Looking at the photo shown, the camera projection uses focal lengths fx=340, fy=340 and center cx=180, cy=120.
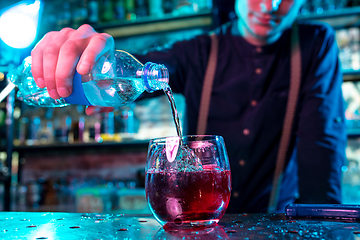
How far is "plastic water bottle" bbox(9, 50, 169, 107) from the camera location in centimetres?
70

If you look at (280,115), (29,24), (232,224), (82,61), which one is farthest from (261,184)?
(29,24)

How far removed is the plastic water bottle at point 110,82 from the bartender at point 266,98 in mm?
441

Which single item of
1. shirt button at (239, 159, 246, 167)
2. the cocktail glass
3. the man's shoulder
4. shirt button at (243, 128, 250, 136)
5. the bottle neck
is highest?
the man's shoulder

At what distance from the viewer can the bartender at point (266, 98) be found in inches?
47.8

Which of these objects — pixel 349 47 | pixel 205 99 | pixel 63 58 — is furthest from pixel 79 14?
pixel 63 58

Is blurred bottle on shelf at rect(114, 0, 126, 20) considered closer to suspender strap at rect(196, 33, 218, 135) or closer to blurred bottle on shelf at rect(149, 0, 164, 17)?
blurred bottle on shelf at rect(149, 0, 164, 17)

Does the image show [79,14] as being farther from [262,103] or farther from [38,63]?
[38,63]

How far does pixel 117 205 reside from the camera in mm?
2365

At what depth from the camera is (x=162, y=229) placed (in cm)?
54

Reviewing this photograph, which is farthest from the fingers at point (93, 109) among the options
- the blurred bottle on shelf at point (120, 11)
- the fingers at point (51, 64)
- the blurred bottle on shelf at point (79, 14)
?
the blurred bottle on shelf at point (79, 14)

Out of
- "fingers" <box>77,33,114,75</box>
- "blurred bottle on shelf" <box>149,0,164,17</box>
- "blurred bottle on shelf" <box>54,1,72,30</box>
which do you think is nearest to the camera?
"fingers" <box>77,33,114,75</box>

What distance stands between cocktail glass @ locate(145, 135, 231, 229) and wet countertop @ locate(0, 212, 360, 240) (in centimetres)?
2

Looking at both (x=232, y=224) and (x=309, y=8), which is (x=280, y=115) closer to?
(x=232, y=224)

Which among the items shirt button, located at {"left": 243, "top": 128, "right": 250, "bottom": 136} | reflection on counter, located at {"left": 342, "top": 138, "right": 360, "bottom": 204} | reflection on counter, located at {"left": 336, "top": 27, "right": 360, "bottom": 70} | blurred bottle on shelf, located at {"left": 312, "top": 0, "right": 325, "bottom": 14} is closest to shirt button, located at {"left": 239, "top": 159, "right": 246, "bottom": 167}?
shirt button, located at {"left": 243, "top": 128, "right": 250, "bottom": 136}
